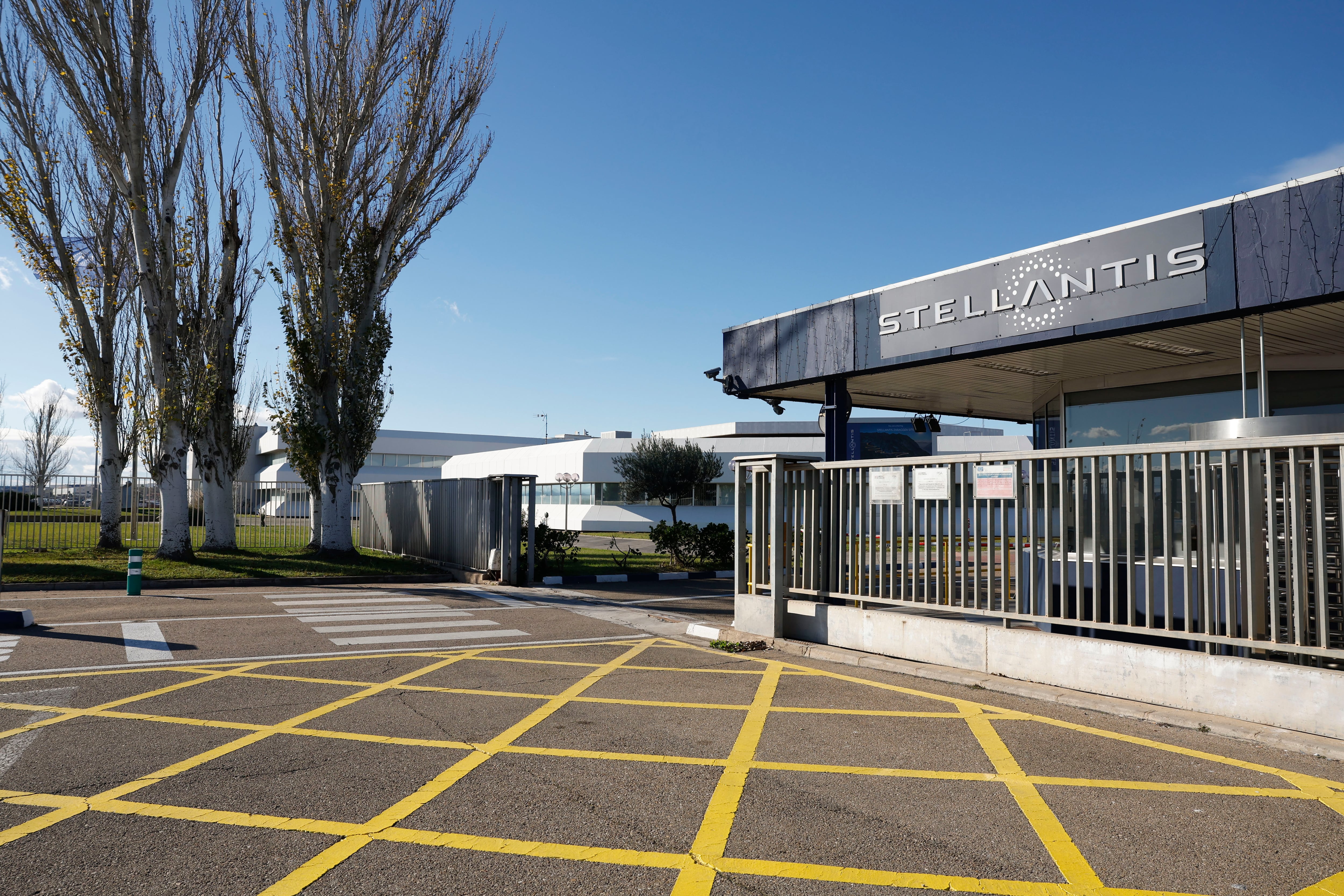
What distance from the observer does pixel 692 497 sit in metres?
40.9

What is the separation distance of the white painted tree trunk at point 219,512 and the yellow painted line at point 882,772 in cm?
1981

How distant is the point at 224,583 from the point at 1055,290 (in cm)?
1561

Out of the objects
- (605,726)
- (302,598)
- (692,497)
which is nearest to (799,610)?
(605,726)

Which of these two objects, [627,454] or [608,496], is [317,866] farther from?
[608,496]

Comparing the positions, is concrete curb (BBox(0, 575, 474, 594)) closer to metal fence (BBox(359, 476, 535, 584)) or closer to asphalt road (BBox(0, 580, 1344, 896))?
metal fence (BBox(359, 476, 535, 584))

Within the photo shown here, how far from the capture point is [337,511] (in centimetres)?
1978

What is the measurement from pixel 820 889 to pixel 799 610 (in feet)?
20.0

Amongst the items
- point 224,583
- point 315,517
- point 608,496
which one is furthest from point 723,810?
point 608,496

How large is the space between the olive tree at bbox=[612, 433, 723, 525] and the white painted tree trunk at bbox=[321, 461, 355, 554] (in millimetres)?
17160

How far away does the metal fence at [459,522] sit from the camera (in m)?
16.7

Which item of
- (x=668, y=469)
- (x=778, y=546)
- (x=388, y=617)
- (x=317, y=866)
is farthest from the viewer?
(x=668, y=469)

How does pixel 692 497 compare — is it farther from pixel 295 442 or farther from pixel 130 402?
pixel 130 402

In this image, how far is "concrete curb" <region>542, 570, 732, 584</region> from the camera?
57.3ft

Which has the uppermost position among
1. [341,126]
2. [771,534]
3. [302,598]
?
[341,126]
